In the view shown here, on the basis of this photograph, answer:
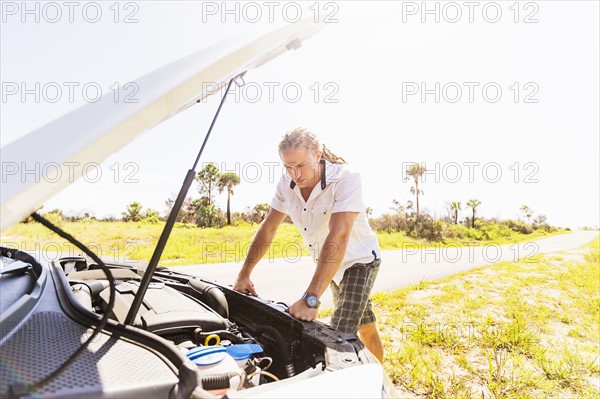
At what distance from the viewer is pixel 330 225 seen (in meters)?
2.44

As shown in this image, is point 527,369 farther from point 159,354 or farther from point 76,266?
point 76,266

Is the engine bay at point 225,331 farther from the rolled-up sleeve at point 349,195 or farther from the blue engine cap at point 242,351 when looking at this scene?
the rolled-up sleeve at point 349,195

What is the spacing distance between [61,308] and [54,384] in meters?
0.49

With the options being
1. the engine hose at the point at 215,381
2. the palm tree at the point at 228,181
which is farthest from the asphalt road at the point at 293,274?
the palm tree at the point at 228,181

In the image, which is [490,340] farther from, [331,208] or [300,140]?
[300,140]

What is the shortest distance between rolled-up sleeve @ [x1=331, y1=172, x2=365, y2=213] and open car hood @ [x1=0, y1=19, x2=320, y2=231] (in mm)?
1402

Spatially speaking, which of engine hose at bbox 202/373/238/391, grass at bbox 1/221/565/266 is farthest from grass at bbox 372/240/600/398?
grass at bbox 1/221/565/266

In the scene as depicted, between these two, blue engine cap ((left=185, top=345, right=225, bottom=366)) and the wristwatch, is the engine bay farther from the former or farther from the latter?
the wristwatch

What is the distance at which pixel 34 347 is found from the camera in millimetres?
1037

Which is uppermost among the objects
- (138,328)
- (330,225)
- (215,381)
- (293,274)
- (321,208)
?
(321,208)

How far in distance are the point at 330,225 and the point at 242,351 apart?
104 centimetres

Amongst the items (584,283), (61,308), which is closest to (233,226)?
(584,283)

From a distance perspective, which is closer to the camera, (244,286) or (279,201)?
(244,286)

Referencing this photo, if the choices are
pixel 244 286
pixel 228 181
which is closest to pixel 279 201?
pixel 244 286
